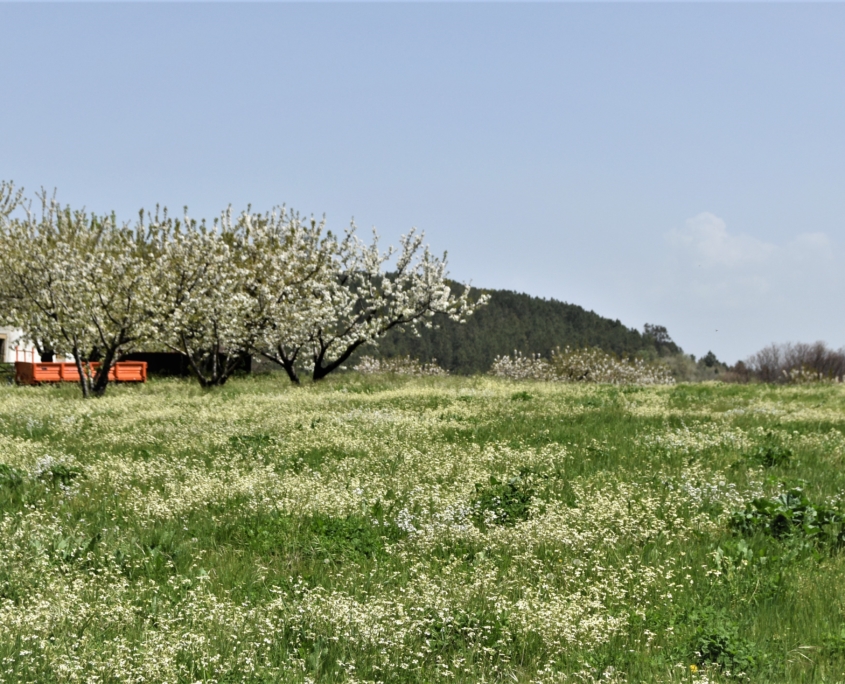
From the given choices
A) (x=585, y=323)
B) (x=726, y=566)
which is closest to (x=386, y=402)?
(x=726, y=566)

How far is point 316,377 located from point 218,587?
31236 millimetres

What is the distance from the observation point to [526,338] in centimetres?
17625

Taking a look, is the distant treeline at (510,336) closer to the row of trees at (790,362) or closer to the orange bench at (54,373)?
the row of trees at (790,362)

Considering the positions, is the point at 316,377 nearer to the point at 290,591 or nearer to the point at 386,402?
the point at 386,402

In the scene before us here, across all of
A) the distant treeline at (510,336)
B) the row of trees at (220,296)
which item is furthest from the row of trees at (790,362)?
the row of trees at (220,296)

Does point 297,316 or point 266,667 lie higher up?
point 297,316

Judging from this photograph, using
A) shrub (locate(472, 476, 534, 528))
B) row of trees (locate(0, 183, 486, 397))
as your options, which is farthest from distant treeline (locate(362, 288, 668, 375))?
shrub (locate(472, 476, 534, 528))

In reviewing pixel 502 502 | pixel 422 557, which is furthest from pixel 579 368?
pixel 422 557

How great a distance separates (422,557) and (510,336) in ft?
555

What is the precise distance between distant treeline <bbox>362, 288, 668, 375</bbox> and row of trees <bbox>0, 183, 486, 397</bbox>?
10321 centimetres

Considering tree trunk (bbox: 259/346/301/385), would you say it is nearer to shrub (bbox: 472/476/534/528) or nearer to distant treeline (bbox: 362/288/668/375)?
shrub (bbox: 472/476/534/528)

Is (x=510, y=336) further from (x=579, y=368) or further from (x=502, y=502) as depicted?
(x=502, y=502)

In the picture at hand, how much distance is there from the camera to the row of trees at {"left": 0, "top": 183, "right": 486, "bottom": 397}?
31.0m

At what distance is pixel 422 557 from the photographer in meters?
7.42
